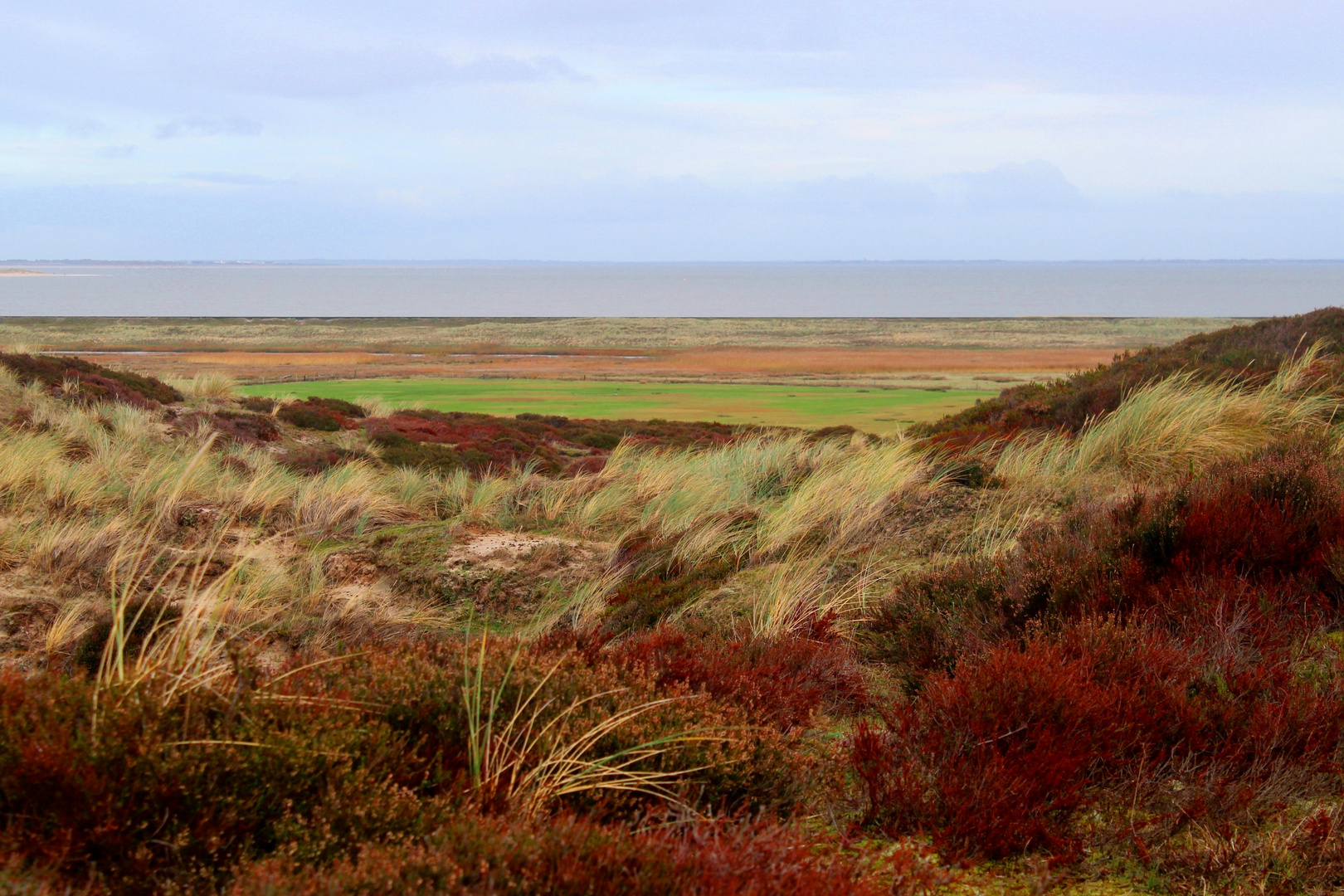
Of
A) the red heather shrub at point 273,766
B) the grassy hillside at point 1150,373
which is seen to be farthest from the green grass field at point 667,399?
the red heather shrub at point 273,766

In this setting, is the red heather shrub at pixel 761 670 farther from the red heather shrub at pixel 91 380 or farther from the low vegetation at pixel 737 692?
the red heather shrub at pixel 91 380

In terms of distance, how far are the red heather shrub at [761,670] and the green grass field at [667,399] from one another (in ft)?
55.6

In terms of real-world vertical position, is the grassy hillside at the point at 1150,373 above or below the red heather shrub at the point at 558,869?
above

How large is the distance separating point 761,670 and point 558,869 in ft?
6.12

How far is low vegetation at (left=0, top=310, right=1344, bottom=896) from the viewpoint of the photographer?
206cm

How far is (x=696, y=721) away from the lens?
9.40ft

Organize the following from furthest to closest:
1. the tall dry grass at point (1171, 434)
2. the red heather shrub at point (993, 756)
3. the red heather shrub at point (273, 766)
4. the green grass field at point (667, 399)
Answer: the green grass field at point (667, 399), the tall dry grass at point (1171, 434), the red heather shrub at point (993, 756), the red heather shrub at point (273, 766)

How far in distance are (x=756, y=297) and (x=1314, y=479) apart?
456 ft

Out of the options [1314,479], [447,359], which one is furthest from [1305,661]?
[447,359]

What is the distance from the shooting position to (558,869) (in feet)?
6.24

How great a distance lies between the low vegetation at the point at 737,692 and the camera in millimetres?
2064

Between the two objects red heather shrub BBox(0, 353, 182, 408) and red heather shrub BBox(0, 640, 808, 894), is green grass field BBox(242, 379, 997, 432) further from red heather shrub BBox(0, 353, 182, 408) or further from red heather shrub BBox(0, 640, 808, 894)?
red heather shrub BBox(0, 640, 808, 894)

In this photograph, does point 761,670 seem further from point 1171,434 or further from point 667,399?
point 667,399

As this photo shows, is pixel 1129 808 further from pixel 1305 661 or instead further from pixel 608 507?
pixel 608 507
